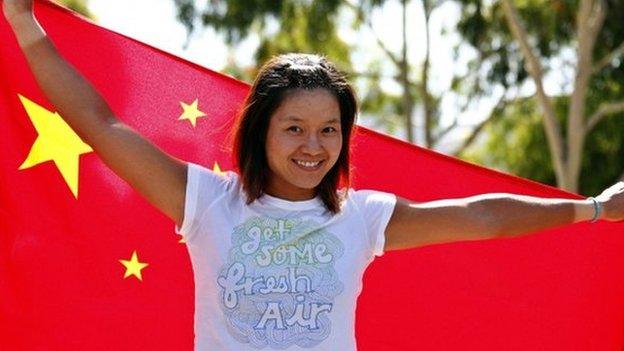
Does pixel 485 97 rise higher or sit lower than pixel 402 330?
higher

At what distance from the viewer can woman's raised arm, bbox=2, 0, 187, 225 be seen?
3.36 metres

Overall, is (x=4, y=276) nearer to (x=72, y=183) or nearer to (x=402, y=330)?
(x=72, y=183)

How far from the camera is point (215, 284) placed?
3.34 m

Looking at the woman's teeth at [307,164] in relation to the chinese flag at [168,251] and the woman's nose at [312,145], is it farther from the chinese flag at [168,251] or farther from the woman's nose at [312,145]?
the chinese flag at [168,251]

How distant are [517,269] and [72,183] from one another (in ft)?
4.94

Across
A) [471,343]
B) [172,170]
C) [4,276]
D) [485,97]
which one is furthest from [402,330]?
[485,97]

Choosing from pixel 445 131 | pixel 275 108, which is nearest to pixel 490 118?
pixel 445 131

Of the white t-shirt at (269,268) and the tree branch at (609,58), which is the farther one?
the tree branch at (609,58)

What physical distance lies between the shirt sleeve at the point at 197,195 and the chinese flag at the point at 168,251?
3.84 ft

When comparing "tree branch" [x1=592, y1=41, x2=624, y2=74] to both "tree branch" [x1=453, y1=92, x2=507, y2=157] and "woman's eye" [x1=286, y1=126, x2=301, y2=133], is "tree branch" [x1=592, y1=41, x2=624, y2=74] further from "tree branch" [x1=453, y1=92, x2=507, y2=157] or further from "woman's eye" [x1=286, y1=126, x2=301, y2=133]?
"woman's eye" [x1=286, y1=126, x2=301, y2=133]

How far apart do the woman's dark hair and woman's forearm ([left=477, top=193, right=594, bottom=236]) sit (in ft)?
1.21

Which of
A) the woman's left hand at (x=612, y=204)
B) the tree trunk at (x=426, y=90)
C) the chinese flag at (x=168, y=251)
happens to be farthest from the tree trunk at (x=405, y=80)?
the woman's left hand at (x=612, y=204)

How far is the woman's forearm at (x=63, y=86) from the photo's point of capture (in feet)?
11.1

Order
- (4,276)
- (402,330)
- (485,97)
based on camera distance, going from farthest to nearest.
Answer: (485,97) → (402,330) → (4,276)
